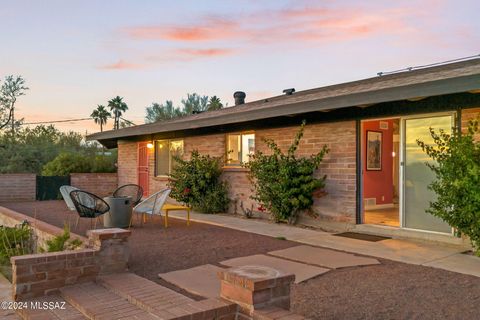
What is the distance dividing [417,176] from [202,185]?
5527mm

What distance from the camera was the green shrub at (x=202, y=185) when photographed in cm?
1053

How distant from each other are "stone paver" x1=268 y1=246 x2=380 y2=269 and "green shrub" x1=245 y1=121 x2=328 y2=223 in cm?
215

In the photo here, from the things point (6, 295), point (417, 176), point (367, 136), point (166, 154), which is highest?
point (367, 136)

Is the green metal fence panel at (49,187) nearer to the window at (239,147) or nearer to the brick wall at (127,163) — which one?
the brick wall at (127,163)

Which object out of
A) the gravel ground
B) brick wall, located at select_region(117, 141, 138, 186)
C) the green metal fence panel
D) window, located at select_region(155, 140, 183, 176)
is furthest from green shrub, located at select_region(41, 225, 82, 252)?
the green metal fence panel

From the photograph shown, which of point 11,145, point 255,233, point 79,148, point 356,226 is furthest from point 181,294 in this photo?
point 79,148

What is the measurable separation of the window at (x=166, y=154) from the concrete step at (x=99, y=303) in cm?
860

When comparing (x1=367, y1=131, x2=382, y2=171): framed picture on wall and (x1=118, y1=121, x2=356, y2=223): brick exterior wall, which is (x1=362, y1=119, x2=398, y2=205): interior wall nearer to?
(x1=367, y1=131, x2=382, y2=171): framed picture on wall

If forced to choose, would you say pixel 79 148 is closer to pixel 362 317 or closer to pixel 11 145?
pixel 11 145

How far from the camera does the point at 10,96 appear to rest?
2631 cm

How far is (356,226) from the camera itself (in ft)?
24.8

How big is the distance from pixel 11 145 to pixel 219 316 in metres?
21.7

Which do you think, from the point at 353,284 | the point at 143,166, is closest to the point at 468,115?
the point at 353,284

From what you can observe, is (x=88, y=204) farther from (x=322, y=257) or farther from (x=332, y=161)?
(x=332, y=161)
